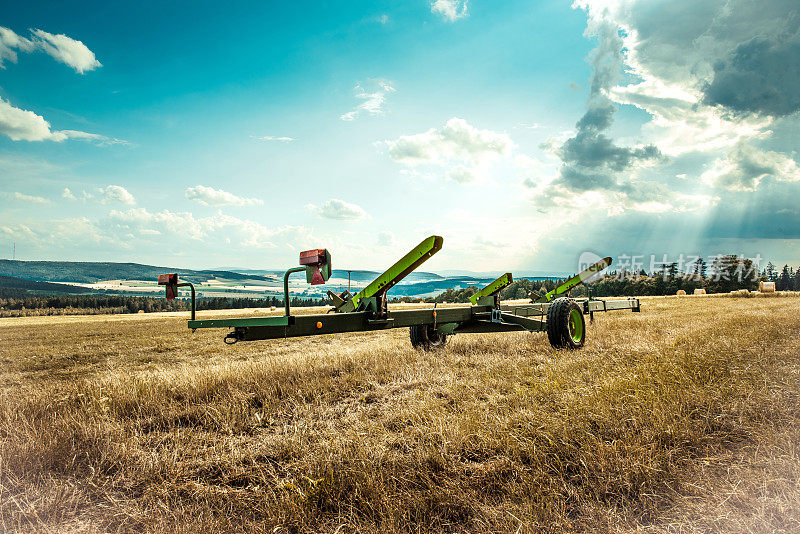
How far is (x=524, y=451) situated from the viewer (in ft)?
10.7

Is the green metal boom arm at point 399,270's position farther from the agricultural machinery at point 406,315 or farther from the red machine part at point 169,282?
the red machine part at point 169,282

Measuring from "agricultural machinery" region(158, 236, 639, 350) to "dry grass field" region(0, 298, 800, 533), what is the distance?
3.15 feet

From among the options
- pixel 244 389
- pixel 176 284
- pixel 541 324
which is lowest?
pixel 244 389

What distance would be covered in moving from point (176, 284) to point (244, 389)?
1.79m

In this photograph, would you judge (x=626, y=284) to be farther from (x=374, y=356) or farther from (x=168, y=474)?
(x=168, y=474)

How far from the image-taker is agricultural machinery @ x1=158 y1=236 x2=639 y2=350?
462 cm

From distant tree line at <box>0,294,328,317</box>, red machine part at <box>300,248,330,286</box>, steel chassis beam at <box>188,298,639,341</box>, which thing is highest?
red machine part at <box>300,248,330,286</box>

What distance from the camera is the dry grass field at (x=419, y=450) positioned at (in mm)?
2592

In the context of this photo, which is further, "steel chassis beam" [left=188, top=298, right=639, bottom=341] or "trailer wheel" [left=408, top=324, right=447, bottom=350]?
"trailer wheel" [left=408, top=324, right=447, bottom=350]

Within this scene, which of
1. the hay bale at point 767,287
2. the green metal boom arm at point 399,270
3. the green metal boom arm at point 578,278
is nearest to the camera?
the green metal boom arm at point 399,270

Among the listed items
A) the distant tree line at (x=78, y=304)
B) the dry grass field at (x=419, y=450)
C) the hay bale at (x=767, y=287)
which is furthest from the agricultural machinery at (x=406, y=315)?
the hay bale at (x=767, y=287)

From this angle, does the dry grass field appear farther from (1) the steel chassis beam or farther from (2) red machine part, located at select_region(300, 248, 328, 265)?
(2) red machine part, located at select_region(300, 248, 328, 265)

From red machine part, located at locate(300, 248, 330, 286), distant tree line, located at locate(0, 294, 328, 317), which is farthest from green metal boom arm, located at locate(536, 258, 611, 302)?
distant tree line, located at locate(0, 294, 328, 317)

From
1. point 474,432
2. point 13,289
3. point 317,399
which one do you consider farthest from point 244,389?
point 13,289
